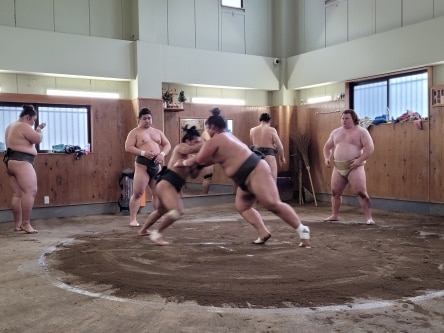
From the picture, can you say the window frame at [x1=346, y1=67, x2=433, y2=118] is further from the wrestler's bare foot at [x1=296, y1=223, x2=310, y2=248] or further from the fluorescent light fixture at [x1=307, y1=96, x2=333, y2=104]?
the wrestler's bare foot at [x1=296, y1=223, x2=310, y2=248]

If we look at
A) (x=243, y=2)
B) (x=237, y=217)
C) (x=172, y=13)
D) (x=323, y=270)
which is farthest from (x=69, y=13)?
(x=323, y=270)

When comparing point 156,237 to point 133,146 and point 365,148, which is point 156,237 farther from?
point 365,148

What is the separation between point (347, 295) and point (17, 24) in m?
5.75

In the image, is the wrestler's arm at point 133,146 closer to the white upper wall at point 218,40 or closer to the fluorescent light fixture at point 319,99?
the white upper wall at point 218,40

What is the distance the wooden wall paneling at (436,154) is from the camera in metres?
6.23

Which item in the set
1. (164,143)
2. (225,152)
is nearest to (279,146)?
(164,143)

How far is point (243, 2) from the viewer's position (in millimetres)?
8375

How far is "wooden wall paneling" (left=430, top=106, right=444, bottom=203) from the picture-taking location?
623cm

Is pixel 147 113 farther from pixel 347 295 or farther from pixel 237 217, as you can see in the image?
pixel 347 295

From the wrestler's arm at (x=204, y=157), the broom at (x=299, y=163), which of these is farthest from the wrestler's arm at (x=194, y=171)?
the broom at (x=299, y=163)

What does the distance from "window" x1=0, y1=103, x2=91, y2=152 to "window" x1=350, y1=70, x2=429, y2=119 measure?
4202 mm

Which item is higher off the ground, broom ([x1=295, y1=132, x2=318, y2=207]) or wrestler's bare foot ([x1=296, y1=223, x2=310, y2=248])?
broom ([x1=295, y1=132, x2=318, y2=207])

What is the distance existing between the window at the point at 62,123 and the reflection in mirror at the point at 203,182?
1575mm

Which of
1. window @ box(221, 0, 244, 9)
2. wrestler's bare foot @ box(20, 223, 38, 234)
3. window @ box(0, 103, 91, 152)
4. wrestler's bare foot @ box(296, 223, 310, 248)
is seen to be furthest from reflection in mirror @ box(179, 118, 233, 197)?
wrestler's bare foot @ box(296, 223, 310, 248)
